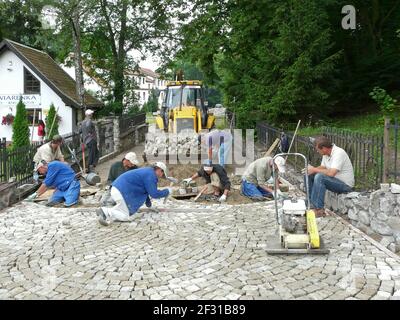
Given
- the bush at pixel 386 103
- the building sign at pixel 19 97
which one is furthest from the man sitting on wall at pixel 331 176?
the building sign at pixel 19 97

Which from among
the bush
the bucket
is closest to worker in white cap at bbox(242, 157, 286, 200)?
the bucket

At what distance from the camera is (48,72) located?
28766 mm

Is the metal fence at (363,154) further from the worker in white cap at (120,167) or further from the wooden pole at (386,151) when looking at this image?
the worker in white cap at (120,167)

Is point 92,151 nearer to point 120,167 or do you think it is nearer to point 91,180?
point 91,180

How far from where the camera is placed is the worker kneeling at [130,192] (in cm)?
815

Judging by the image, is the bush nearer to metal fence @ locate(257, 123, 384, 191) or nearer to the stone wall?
metal fence @ locate(257, 123, 384, 191)

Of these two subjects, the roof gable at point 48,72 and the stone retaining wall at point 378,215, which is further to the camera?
the roof gable at point 48,72

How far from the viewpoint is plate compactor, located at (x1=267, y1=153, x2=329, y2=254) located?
6203 mm

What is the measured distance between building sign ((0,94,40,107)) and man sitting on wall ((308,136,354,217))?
24.1 metres

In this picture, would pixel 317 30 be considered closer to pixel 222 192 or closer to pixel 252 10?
pixel 252 10

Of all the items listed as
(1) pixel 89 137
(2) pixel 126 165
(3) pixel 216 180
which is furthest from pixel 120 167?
(1) pixel 89 137

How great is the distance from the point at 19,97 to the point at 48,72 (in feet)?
7.73

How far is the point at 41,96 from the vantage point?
2886cm

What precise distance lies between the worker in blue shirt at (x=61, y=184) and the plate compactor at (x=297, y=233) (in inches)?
196
